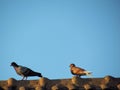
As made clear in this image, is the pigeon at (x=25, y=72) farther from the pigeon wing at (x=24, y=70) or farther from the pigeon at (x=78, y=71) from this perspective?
the pigeon at (x=78, y=71)

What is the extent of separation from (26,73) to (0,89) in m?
3.67

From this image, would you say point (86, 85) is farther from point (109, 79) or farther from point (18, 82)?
point (18, 82)

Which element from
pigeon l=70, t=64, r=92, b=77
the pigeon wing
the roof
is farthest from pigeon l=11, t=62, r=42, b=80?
the roof

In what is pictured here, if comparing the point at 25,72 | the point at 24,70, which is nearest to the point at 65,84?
the point at 25,72

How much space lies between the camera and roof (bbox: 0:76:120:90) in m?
11.8

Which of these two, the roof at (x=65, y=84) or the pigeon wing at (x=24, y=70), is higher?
the pigeon wing at (x=24, y=70)

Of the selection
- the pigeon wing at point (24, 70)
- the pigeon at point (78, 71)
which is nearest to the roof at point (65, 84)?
the pigeon at point (78, 71)

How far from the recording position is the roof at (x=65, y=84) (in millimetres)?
11797

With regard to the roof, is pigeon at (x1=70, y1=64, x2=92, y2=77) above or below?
above

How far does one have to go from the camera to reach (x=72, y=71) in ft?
55.5

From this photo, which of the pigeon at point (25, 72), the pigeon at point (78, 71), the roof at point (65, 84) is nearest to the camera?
the roof at point (65, 84)

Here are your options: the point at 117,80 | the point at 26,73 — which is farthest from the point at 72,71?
the point at 117,80

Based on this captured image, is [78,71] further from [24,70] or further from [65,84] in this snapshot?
[65,84]

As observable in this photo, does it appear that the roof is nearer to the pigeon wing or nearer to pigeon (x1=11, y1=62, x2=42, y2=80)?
pigeon (x1=11, y1=62, x2=42, y2=80)
